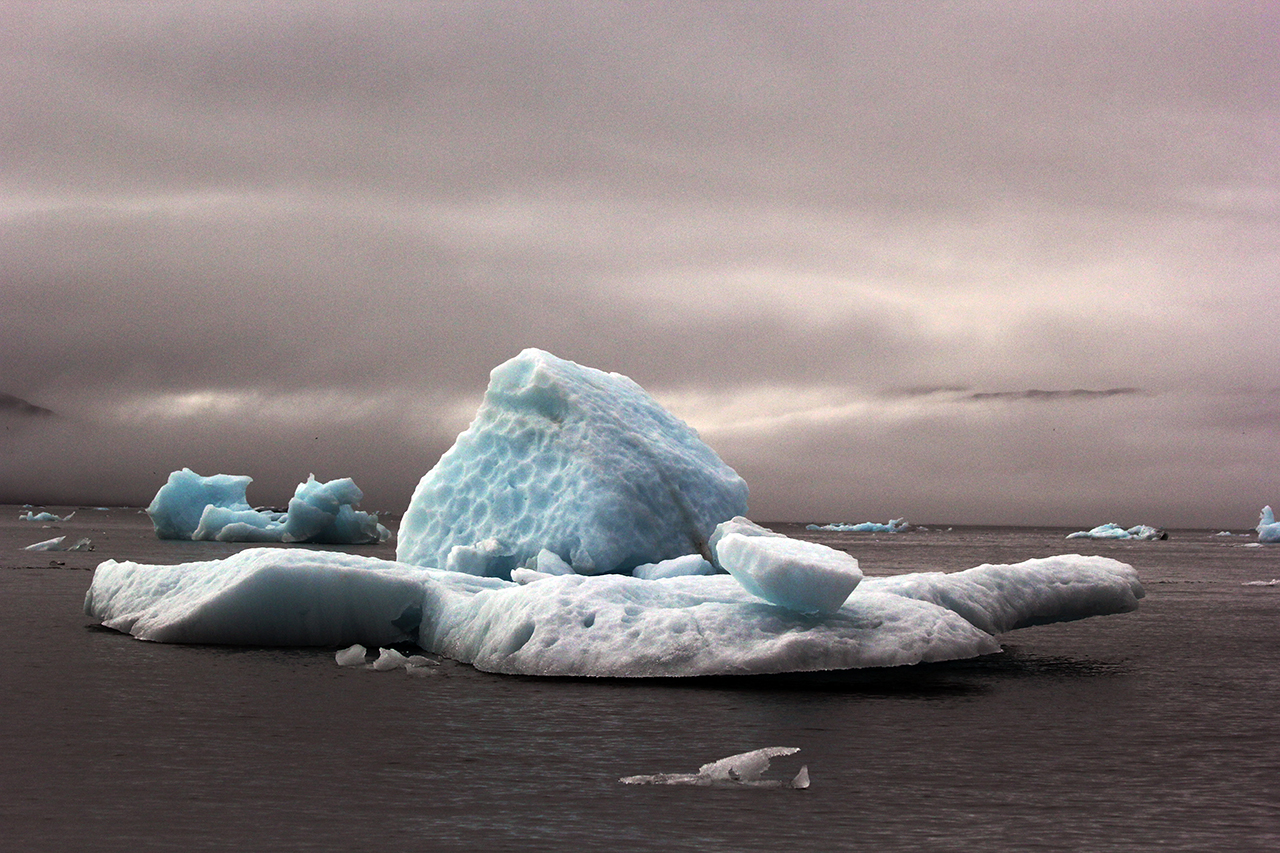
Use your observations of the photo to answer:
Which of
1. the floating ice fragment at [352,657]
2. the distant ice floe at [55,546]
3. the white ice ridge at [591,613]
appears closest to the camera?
the white ice ridge at [591,613]

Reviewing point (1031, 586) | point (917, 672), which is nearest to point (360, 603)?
point (917, 672)

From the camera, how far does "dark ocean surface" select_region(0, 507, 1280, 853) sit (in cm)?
663

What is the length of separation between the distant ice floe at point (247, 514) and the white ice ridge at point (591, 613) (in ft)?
96.9

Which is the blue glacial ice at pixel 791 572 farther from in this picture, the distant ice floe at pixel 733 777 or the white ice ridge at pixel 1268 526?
the white ice ridge at pixel 1268 526

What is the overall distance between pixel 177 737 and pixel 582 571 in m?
9.27

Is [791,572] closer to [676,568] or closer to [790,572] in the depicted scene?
[790,572]

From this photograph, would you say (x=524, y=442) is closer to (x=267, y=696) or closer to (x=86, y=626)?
(x=86, y=626)

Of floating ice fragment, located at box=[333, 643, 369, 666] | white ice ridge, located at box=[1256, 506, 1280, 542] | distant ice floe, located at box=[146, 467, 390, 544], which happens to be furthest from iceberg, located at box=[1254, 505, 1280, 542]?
floating ice fragment, located at box=[333, 643, 369, 666]

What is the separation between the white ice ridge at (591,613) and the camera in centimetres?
1227

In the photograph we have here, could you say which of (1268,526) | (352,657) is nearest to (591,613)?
(352,657)

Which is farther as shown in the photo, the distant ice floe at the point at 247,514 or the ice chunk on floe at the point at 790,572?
the distant ice floe at the point at 247,514

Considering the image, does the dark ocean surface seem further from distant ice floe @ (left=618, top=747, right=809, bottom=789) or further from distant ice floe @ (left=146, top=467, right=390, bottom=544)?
distant ice floe @ (left=146, top=467, right=390, bottom=544)

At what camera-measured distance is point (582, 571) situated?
59.5 ft

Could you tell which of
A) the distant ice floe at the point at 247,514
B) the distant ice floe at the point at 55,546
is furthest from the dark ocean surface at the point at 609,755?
the distant ice floe at the point at 247,514
